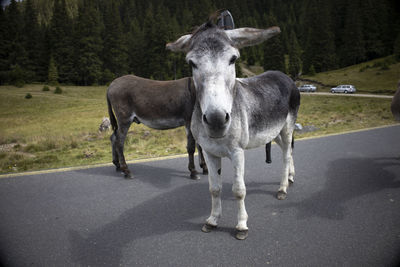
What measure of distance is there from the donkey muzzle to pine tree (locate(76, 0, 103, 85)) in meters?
45.3

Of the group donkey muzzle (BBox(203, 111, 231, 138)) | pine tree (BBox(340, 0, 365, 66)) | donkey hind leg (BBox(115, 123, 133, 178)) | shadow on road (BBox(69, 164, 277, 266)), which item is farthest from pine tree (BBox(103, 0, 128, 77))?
donkey muzzle (BBox(203, 111, 231, 138))

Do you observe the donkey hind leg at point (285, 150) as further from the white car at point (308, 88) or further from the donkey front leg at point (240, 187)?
the white car at point (308, 88)

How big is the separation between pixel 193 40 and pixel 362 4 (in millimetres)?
54143

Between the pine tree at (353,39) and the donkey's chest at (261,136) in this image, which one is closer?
the donkey's chest at (261,136)

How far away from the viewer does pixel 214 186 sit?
10.3 feet

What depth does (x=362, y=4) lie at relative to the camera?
42.9 meters

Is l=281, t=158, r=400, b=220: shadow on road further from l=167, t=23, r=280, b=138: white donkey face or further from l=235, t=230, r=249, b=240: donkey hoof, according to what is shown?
l=167, t=23, r=280, b=138: white donkey face

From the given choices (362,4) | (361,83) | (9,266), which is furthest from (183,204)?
(362,4)

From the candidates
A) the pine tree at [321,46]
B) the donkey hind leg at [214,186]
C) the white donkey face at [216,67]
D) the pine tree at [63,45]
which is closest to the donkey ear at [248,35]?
the white donkey face at [216,67]

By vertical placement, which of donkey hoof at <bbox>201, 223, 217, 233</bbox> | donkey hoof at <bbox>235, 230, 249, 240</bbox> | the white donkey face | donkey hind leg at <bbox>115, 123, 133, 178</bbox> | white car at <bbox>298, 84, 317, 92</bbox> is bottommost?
white car at <bbox>298, 84, 317, 92</bbox>

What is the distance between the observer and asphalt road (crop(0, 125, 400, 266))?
8.89 feet

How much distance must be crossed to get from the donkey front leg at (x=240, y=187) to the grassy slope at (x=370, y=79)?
32985 millimetres

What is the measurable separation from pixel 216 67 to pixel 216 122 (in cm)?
53

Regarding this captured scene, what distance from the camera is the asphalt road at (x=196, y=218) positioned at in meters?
2.71
